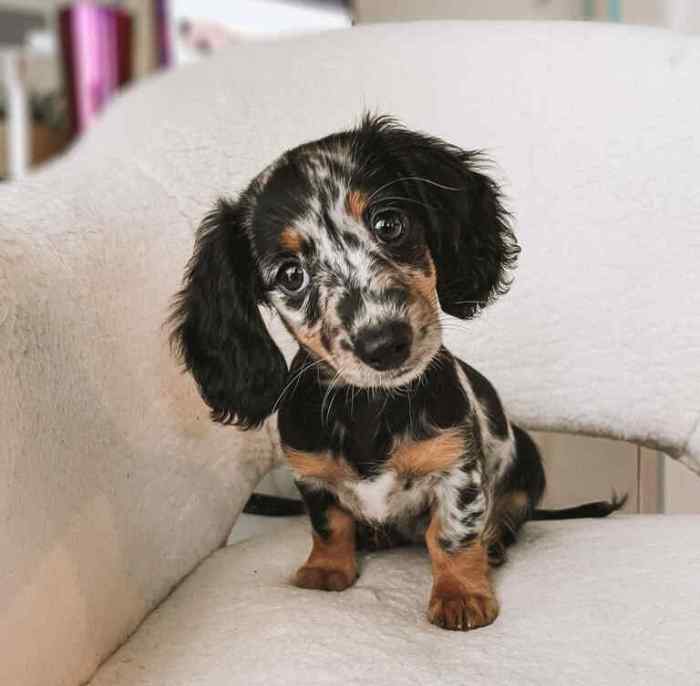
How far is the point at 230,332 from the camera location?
0.99 metres

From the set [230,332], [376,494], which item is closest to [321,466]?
[376,494]

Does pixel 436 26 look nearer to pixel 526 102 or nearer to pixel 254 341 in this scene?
pixel 526 102

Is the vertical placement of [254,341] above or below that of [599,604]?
above

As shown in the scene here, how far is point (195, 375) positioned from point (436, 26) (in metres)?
0.65

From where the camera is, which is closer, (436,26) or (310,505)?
(310,505)

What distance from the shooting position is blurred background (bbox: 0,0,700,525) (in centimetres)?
138

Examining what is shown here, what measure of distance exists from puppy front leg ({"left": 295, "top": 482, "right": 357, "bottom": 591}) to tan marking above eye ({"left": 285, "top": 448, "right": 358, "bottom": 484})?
0.15 ft

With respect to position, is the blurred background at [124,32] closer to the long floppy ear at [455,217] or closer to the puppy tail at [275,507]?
the long floppy ear at [455,217]

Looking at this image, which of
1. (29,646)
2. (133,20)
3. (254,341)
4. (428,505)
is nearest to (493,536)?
(428,505)

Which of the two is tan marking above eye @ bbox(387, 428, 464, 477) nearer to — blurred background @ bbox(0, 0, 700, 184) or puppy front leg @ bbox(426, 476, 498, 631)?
puppy front leg @ bbox(426, 476, 498, 631)

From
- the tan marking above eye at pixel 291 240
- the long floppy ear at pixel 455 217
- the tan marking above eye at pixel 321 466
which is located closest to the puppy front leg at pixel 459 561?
the tan marking above eye at pixel 321 466

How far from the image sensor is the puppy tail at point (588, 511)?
A: 1223 mm

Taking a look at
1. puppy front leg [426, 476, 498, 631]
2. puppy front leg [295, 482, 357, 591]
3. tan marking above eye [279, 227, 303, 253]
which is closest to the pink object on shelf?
tan marking above eye [279, 227, 303, 253]

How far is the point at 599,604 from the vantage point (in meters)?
0.90
